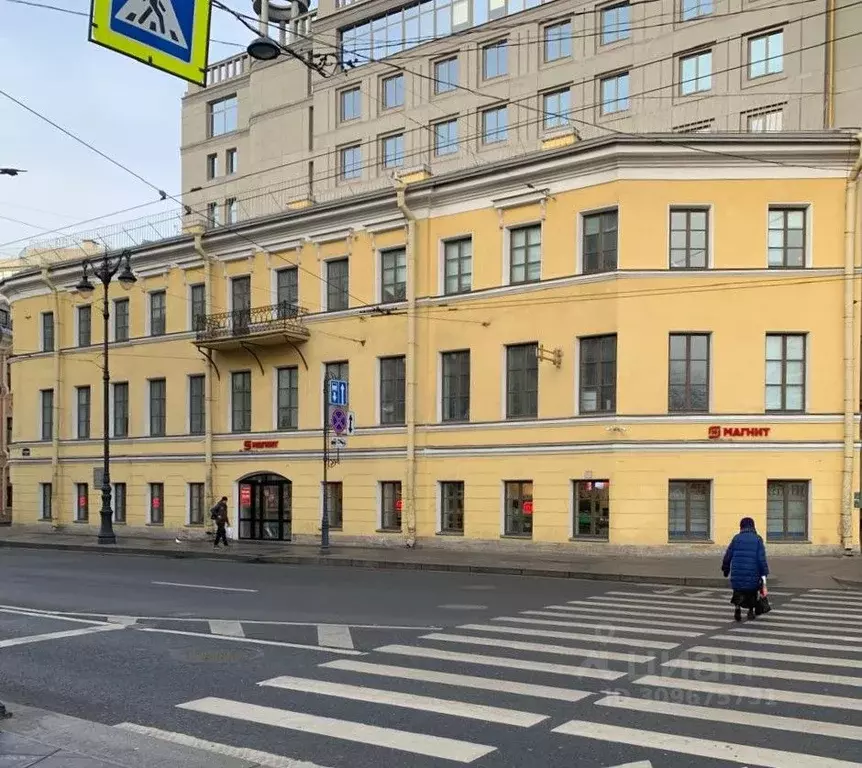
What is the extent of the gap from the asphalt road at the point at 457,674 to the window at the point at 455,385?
1086 centimetres

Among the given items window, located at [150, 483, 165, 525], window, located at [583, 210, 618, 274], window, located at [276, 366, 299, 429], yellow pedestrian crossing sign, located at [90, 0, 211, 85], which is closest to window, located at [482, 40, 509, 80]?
window, located at [583, 210, 618, 274]

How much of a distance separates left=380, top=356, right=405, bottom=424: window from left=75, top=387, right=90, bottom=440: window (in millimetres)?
15195

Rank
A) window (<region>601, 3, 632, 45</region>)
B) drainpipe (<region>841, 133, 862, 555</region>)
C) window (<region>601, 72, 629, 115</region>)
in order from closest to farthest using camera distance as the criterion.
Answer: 1. drainpipe (<region>841, 133, 862, 555</region>)
2. window (<region>601, 3, 632, 45</region>)
3. window (<region>601, 72, 629, 115</region>)

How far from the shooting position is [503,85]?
36625 mm

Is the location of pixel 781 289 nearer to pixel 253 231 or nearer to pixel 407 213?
pixel 407 213

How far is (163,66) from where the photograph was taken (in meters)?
8.48

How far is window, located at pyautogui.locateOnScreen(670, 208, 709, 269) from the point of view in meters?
22.6

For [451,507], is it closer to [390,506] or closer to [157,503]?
[390,506]

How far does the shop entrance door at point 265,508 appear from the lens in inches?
1164

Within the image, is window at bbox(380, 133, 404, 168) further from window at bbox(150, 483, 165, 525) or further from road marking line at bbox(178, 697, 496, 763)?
road marking line at bbox(178, 697, 496, 763)

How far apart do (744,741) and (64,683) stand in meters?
6.25

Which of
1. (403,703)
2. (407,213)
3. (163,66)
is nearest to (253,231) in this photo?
(407,213)

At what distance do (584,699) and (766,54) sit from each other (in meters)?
29.9

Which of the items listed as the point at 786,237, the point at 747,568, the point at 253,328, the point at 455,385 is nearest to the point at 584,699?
the point at 747,568
